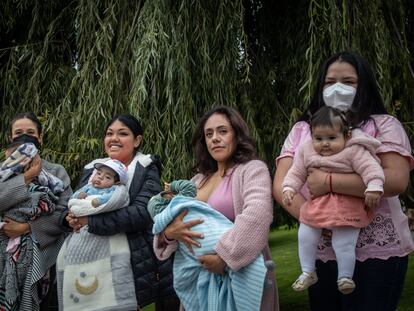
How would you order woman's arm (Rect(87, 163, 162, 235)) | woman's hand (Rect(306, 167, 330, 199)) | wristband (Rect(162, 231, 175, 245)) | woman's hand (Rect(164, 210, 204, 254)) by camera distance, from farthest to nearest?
woman's arm (Rect(87, 163, 162, 235)), wristband (Rect(162, 231, 175, 245)), woman's hand (Rect(164, 210, 204, 254)), woman's hand (Rect(306, 167, 330, 199))

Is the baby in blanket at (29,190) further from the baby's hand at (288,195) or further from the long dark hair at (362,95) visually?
the long dark hair at (362,95)

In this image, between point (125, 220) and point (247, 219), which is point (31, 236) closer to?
point (125, 220)

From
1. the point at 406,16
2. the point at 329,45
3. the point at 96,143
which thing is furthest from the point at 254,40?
the point at 96,143

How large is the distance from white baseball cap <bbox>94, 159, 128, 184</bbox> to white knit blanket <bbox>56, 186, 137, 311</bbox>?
0.06 metres

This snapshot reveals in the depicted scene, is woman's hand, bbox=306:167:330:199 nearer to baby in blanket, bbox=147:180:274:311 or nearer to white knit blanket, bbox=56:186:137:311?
baby in blanket, bbox=147:180:274:311

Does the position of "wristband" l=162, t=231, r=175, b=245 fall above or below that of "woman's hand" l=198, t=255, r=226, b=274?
above

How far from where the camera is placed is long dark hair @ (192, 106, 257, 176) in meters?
2.89

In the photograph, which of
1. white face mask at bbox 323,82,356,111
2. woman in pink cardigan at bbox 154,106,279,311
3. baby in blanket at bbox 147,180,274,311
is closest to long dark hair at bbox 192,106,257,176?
woman in pink cardigan at bbox 154,106,279,311

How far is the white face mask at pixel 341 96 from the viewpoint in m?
2.57

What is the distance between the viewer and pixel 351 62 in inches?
103

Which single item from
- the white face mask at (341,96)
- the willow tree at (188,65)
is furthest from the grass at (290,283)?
the white face mask at (341,96)

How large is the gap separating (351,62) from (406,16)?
7.80 ft

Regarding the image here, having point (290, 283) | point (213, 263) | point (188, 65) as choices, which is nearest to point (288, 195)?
point (213, 263)

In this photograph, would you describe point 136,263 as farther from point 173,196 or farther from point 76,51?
point 76,51
